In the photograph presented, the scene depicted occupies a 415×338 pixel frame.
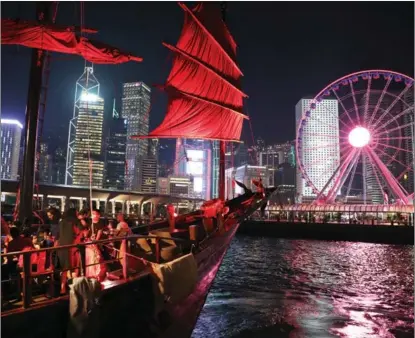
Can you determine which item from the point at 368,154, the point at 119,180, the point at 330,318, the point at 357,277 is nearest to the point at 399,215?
the point at 368,154

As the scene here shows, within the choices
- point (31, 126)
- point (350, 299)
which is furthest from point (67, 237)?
point (350, 299)

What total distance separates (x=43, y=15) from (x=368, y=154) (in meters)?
37.5

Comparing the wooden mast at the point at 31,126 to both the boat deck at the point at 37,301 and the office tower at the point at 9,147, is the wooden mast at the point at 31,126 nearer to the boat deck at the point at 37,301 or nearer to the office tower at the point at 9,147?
the boat deck at the point at 37,301

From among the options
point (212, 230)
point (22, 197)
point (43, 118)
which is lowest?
point (212, 230)

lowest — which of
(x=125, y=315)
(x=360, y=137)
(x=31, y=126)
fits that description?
(x=125, y=315)

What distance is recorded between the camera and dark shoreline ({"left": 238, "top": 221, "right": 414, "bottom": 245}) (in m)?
40.5

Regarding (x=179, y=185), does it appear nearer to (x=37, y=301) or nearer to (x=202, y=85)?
(x=202, y=85)

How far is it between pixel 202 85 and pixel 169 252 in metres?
16.9

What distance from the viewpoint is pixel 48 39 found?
35.3ft

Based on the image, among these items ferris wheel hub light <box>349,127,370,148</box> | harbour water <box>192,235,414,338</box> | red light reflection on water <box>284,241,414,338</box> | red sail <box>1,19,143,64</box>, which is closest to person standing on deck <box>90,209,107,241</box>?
harbour water <box>192,235,414,338</box>

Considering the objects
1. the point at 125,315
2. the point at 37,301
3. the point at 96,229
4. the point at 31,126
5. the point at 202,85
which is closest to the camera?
the point at 37,301

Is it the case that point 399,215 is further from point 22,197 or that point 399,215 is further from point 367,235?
point 22,197

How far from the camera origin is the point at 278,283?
16234mm

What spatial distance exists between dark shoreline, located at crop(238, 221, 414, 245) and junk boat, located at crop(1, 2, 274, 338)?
2493cm
